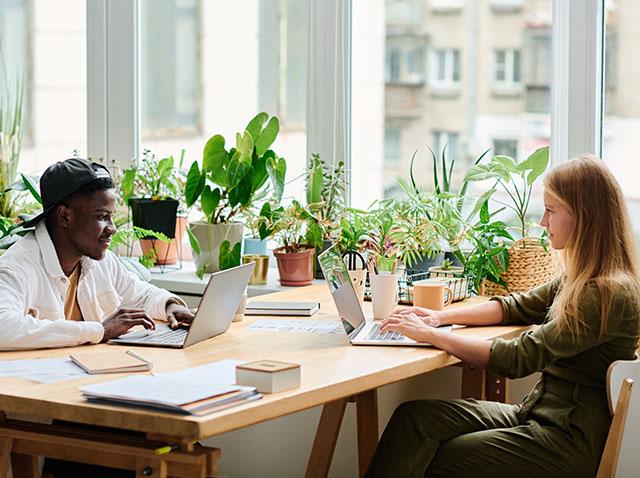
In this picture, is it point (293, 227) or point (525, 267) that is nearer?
point (525, 267)

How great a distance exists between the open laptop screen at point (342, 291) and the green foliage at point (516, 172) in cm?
93

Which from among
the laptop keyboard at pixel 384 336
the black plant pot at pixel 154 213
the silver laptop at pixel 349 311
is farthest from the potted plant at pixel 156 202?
the laptop keyboard at pixel 384 336

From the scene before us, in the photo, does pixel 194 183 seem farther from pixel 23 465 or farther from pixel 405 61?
pixel 23 465

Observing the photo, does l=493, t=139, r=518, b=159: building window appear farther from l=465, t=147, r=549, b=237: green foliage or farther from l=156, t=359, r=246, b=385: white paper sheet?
l=156, t=359, r=246, b=385: white paper sheet

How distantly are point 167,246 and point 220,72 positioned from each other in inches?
29.3

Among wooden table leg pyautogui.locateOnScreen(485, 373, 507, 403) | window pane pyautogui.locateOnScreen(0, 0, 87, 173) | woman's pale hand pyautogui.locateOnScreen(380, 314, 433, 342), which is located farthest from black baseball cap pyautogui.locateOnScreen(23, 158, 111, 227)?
window pane pyautogui.locateOnScreen(0, 0, 87, 173)

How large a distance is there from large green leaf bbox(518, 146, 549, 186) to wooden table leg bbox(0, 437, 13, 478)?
1984mm

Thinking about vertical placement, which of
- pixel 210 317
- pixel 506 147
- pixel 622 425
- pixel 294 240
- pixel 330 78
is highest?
pixel 330 78

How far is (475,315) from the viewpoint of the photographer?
2.91m

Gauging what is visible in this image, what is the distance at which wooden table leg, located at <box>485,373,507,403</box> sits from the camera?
3326 mm

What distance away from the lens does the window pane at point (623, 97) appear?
3.50 meters

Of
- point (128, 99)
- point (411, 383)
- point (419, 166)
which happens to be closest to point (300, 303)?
point (411, 383)

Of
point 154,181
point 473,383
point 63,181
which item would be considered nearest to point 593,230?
point 473,383

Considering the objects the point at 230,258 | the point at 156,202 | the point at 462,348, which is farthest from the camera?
the point at 156,202
